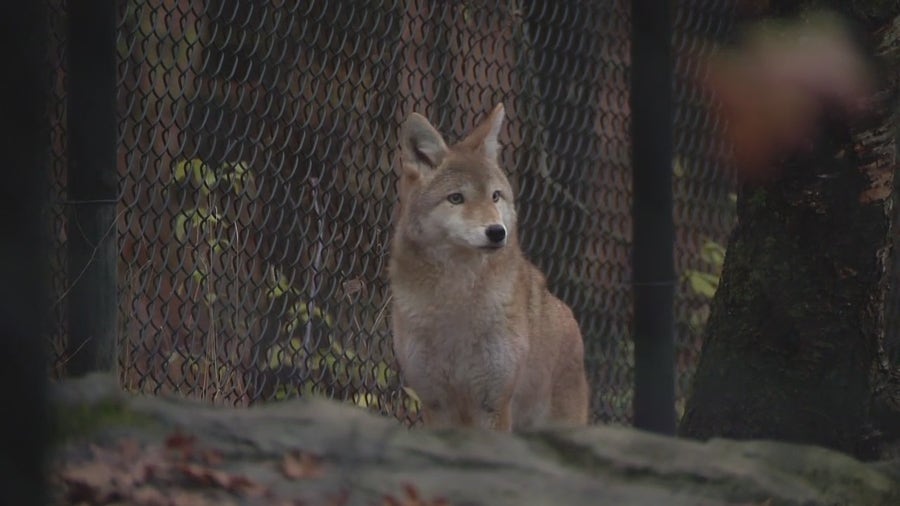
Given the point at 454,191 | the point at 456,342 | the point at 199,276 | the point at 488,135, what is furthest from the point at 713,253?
the point at 199,276

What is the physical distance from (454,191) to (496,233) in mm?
301

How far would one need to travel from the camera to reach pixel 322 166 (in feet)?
19.9

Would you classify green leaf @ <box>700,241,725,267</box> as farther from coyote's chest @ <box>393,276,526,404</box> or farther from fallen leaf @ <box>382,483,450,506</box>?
fallen leaf @ <box>382,483,450,506</box>

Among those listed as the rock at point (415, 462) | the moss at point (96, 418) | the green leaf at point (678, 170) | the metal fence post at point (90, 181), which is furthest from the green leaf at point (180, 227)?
the green leaf at point (678, 170)

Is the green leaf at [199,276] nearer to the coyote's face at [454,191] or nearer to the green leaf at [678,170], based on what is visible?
the coyote's face at [454,191]

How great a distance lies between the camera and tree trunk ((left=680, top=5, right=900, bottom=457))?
4.09m

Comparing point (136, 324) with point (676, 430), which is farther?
point (136, 324)

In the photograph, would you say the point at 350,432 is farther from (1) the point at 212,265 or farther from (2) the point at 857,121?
(1) the point at 212,265

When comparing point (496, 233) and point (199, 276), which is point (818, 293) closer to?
point (496, 233)

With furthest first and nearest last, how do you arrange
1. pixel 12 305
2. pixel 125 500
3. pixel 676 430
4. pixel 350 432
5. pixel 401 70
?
pixel 401 70 < pixel 676 430 < pixel 350 432 < pixel 125 500 < pixel 12 305

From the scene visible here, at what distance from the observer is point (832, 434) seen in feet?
13.7

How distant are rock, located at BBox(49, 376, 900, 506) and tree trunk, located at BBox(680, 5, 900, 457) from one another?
2.62 ft

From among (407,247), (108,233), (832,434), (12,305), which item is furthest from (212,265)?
(12,305)

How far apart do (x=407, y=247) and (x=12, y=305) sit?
3989 millimetres
